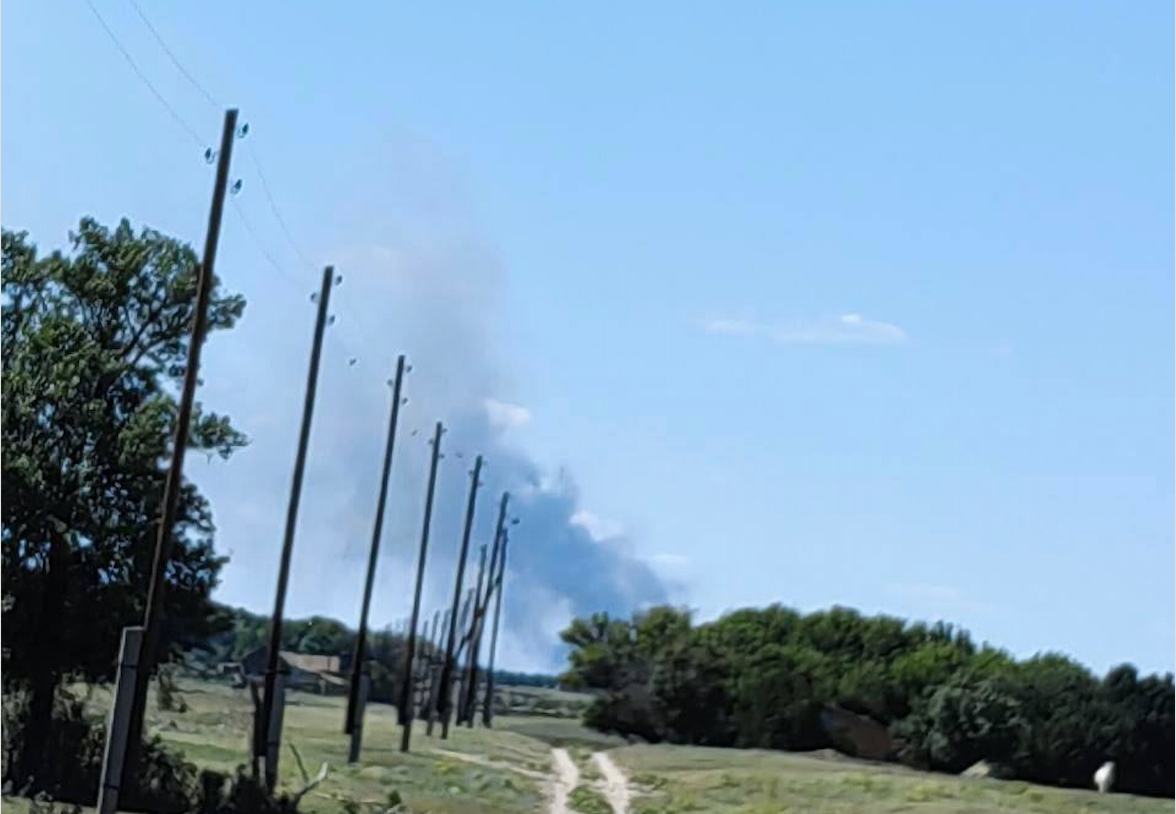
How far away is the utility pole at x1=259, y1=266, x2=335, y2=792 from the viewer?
32469 millimetres

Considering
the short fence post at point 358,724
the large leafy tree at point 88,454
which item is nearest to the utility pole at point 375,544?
the short fence post at point 358,724

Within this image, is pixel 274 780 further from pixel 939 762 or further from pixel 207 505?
pixel 939 762

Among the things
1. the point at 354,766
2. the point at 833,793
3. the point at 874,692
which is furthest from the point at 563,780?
the point at 874,692

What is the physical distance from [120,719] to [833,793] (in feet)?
62.8

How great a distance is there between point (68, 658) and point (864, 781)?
17415 millimetres

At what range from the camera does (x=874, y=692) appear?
66.2 metres

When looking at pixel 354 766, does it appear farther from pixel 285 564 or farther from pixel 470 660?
pixel 470 660

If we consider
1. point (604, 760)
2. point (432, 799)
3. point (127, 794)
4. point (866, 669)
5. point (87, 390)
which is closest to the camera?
point (127, 794)

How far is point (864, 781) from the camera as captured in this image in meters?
42.8

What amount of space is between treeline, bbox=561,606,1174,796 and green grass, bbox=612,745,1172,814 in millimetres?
4359

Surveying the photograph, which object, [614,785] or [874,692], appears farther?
[874,692]

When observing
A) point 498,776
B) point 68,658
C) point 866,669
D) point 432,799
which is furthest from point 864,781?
point 866,669

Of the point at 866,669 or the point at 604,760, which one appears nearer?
the point at 604,760

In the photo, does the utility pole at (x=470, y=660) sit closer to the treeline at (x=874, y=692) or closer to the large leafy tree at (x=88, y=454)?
the treeline at (x=874, y=692)
